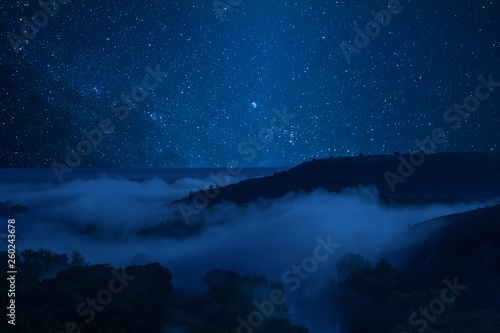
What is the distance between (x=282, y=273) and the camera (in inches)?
1148

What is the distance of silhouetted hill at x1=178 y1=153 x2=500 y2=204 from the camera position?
4416 cm

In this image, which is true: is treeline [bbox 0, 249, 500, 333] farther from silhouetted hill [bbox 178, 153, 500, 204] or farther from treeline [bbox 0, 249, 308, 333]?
silhouetted hill [bbox 178, 153, 500, 204]

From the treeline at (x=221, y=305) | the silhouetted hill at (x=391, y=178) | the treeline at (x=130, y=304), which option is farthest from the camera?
the silhouetted hill at (x=391, y=178)

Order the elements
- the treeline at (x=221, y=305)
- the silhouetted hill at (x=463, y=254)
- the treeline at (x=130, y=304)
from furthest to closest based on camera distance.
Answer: the silhouetted hill at (x=463, y=254), the treeline at (x=130, y=304), the treeline at (x=221, y=305)

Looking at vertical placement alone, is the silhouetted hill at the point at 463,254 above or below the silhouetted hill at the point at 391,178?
below

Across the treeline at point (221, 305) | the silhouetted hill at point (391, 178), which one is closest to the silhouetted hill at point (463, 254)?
the treeline at point (221, 305)

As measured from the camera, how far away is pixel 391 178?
48219mm

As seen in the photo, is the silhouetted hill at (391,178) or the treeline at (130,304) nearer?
the treeline at (130,304)

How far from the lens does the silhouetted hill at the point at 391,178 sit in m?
Answer: 44.2

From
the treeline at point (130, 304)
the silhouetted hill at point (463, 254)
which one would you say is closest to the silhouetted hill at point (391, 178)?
the silhouetted hill at point (463, 254)

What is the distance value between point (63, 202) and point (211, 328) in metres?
92.3

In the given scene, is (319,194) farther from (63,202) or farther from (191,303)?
(63,202)

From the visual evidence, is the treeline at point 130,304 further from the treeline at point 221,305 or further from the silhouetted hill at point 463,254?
the silhouetted hill at point 463,254

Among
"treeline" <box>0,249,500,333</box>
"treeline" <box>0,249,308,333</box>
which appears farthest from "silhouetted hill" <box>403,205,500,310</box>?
"treeline" <box>0,249,308,333</box>
